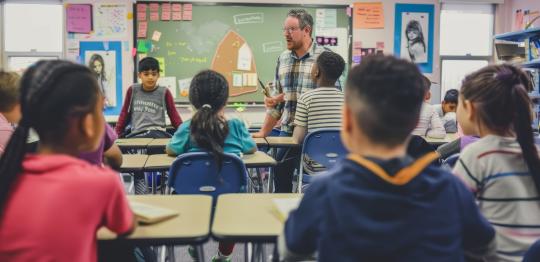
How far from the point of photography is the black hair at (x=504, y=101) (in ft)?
4.61

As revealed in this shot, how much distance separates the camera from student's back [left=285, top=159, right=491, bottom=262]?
0.95 meters

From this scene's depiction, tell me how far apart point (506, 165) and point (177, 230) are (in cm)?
92

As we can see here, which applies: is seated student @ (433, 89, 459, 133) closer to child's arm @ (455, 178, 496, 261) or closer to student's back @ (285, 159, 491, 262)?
child's arm @ (455, 178, 496, 261)

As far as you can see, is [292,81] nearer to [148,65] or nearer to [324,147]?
[324,147]

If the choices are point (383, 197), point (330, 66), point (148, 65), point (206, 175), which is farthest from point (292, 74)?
point (383, 197)

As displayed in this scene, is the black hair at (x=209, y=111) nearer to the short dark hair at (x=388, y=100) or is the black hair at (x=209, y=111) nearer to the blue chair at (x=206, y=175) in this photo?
the blue chair at (x=206, y=175)

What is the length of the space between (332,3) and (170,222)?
5.26 meters

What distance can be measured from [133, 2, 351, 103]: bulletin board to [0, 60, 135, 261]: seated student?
193 inches

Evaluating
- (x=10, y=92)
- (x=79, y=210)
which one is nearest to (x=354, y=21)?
(x=10, y=92)

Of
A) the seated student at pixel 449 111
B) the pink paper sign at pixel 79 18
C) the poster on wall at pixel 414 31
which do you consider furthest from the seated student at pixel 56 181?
the poster on wall at pixel 414 31

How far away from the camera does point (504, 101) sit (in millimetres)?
1447

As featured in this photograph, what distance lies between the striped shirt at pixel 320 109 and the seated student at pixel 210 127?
1.64 feet

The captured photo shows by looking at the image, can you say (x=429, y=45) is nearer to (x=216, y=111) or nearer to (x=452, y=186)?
(x=216, y=111)

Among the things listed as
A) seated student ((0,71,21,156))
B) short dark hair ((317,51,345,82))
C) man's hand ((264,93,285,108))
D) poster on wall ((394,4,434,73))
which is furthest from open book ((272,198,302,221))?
poster on wall ((394,4,434,73))
